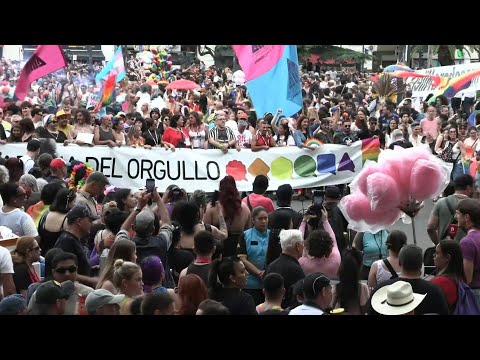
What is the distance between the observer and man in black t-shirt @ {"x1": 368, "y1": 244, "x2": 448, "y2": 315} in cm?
547

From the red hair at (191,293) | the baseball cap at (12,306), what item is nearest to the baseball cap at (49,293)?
the baseball cap at (12,306)

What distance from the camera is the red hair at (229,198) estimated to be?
27.2 feet

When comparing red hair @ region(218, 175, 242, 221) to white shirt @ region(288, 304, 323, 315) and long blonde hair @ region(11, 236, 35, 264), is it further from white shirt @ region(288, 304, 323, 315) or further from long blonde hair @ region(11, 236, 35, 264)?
white shirt @ region(288, 304, 323, 315)

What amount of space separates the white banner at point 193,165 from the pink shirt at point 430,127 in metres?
4.80

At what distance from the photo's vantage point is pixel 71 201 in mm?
7609

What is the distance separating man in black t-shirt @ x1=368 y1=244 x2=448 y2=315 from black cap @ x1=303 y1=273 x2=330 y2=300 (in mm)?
371

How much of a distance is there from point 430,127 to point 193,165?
266 inches

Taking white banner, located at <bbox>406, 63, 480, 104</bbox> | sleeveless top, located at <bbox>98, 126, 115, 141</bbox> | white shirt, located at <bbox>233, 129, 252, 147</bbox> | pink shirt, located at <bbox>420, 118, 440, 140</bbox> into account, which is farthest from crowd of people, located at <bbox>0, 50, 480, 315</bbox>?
white banner, located at <bbox>406, 63, 480, 104</bbox>

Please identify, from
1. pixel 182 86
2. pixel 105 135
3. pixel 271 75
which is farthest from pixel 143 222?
pixel 182 86

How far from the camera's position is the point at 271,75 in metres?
12.6

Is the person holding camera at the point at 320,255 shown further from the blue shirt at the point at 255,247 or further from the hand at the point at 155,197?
the hand at the point at 155,197
